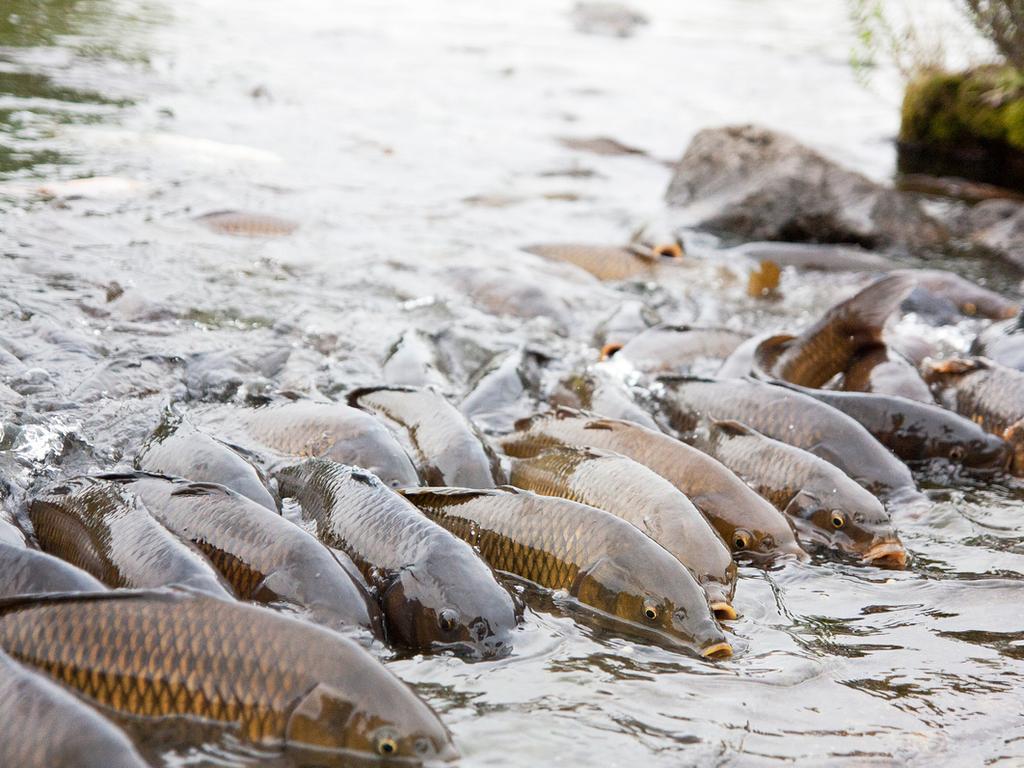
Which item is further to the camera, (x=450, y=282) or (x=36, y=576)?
(x=450, y=282)

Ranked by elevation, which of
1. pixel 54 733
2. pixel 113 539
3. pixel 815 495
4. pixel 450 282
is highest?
pixel 54 733

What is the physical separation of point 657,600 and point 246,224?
18.2 feet

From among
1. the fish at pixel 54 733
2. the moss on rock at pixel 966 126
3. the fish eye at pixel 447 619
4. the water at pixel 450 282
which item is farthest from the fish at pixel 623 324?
the moss on rock at pixel 966 126

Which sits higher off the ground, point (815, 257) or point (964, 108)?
point (964, 108)

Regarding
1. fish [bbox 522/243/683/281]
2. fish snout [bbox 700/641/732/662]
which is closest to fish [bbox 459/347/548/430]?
fish snout [bbox 700/641/732/662]

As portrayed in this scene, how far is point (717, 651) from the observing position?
3447 mm

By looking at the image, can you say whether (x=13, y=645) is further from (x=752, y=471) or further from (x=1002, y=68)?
(x=1002, y=68)

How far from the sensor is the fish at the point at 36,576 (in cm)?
305

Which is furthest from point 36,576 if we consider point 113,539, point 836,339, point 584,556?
point 836,339

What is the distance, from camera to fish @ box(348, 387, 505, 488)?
4.53 metres

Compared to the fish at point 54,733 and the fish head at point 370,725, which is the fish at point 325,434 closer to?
the fish head at point 370,725

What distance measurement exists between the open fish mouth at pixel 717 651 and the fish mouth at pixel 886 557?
1100 millimetres

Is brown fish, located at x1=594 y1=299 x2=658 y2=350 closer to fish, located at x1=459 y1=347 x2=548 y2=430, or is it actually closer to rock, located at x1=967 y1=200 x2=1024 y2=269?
fish, located at x1=459 y1=347 x2=548 y2=430

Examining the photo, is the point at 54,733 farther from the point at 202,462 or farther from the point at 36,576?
the point at 202,462
